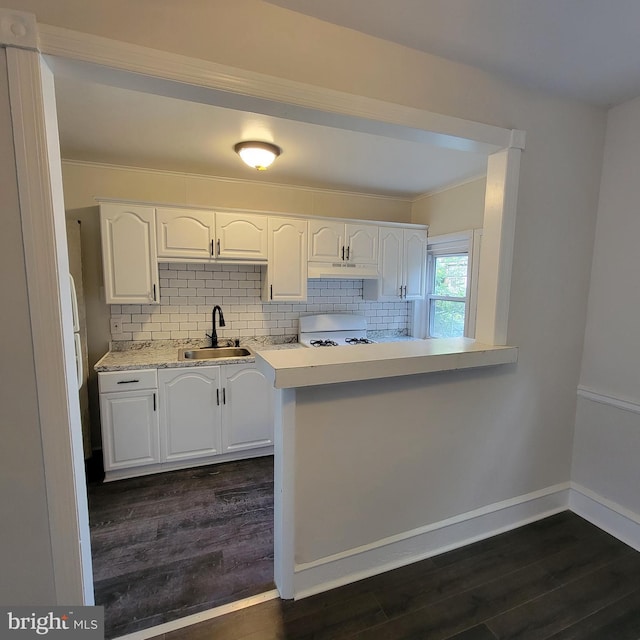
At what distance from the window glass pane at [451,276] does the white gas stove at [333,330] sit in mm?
920

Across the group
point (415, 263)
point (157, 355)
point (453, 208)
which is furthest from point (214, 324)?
point (453, 208)

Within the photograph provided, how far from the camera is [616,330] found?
A: 1.95 m

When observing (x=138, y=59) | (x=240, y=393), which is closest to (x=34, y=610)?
(x=240, y=393)

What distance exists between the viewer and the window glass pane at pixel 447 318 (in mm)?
3443

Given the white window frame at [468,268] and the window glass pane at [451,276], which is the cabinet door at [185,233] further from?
the window glass pane at [451,276]

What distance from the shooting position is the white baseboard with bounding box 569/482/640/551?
6.20 ft

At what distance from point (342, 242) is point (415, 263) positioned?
906 millimetres

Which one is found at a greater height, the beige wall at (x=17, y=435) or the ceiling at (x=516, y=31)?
the ceiling at (x=516, y=31)

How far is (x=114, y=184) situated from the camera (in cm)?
285

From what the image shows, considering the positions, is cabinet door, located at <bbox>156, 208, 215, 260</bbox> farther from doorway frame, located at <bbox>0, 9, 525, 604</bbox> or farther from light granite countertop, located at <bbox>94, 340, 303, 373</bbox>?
doorway frame, located at <bbox>0, 9, 525, 604</bbox>

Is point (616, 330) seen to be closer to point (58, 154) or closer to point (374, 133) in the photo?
point (374, 133)

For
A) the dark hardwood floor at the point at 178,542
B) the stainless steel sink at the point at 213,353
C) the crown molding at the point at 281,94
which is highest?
the crown molding at the point at 281,94

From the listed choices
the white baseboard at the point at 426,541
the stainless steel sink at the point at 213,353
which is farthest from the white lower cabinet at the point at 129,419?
the white baseboard at the point at 426,541

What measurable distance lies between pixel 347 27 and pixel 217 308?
2356mm
